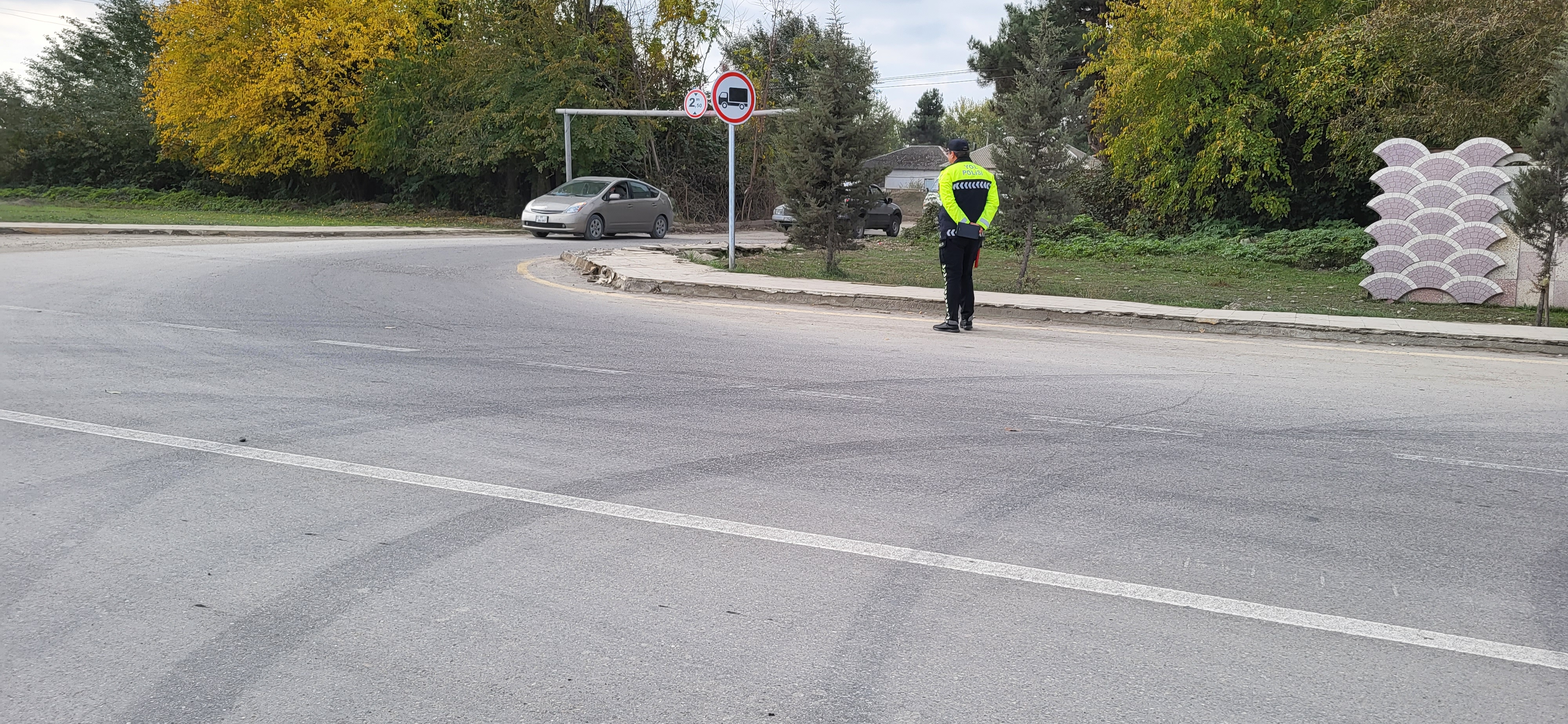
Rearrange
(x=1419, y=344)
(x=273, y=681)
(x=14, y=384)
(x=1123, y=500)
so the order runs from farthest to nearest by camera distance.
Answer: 1. (x=1419, y=344)
2. (x=14, y=384)
3. (x=1123, y=500)
4. (x=273, y=681)

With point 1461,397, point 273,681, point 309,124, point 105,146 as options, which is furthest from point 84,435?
point 105,146

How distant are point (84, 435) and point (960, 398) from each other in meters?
5.12

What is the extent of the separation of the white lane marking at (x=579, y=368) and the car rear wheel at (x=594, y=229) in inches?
699

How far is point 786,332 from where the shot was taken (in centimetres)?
1106

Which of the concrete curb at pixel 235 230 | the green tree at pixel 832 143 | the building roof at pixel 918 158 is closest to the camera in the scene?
the green tree at pixel 832 143

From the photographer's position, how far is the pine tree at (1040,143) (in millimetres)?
14133

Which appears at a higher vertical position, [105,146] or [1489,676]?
[105,146]

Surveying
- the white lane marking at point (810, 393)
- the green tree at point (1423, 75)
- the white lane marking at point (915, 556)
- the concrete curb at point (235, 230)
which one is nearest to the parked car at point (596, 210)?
the concrete curb at point (235, 230)

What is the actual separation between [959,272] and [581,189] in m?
17.1

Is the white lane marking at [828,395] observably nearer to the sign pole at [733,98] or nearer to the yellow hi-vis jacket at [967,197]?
the yellow hi-vis jacket at [967,197]

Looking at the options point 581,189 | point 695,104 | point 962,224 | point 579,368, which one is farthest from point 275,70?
point 579,368

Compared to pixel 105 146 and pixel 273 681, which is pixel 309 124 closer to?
pixel 105 146

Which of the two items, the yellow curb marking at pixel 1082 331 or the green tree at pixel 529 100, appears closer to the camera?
the yellow curb marking at pixel 1082 331

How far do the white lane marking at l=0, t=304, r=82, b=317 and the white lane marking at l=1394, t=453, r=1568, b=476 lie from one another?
1096cm
